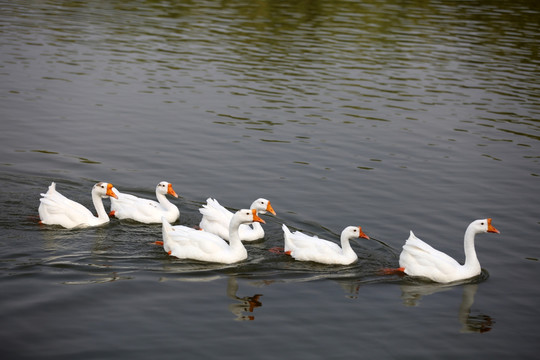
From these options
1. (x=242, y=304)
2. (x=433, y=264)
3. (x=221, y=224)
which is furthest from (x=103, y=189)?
(x=433, y=264)

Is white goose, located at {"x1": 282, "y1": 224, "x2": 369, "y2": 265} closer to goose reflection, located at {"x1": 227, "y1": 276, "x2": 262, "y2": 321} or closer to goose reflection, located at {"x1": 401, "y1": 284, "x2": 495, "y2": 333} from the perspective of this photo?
goose reflection, located at {"x1": 401, "y1": 284, "x2": 495, "y2": 333}

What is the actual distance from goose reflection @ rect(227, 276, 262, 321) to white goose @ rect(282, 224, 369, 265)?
163cm

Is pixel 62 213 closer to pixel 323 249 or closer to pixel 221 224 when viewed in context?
pixel 221 224

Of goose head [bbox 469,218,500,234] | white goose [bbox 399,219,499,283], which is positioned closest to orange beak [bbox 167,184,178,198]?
white goose [bbox 399,219,499,283]

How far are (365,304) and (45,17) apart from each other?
2774 centimetres

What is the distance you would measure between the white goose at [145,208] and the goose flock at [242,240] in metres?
0.07

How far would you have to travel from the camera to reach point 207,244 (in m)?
12.9

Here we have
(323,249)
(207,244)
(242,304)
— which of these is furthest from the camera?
(323,249)

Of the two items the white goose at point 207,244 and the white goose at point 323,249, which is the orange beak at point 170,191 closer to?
the white goose at point 207,244

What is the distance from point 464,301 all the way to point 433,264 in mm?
865

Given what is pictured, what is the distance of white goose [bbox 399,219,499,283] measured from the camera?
12.6 metres

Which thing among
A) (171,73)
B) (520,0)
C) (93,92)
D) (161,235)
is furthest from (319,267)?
(520,0)

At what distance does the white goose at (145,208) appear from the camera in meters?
14.7

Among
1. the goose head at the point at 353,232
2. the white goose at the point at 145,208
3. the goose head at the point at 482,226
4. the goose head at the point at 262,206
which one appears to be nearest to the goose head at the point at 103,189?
the white goose at the point at 145,208
